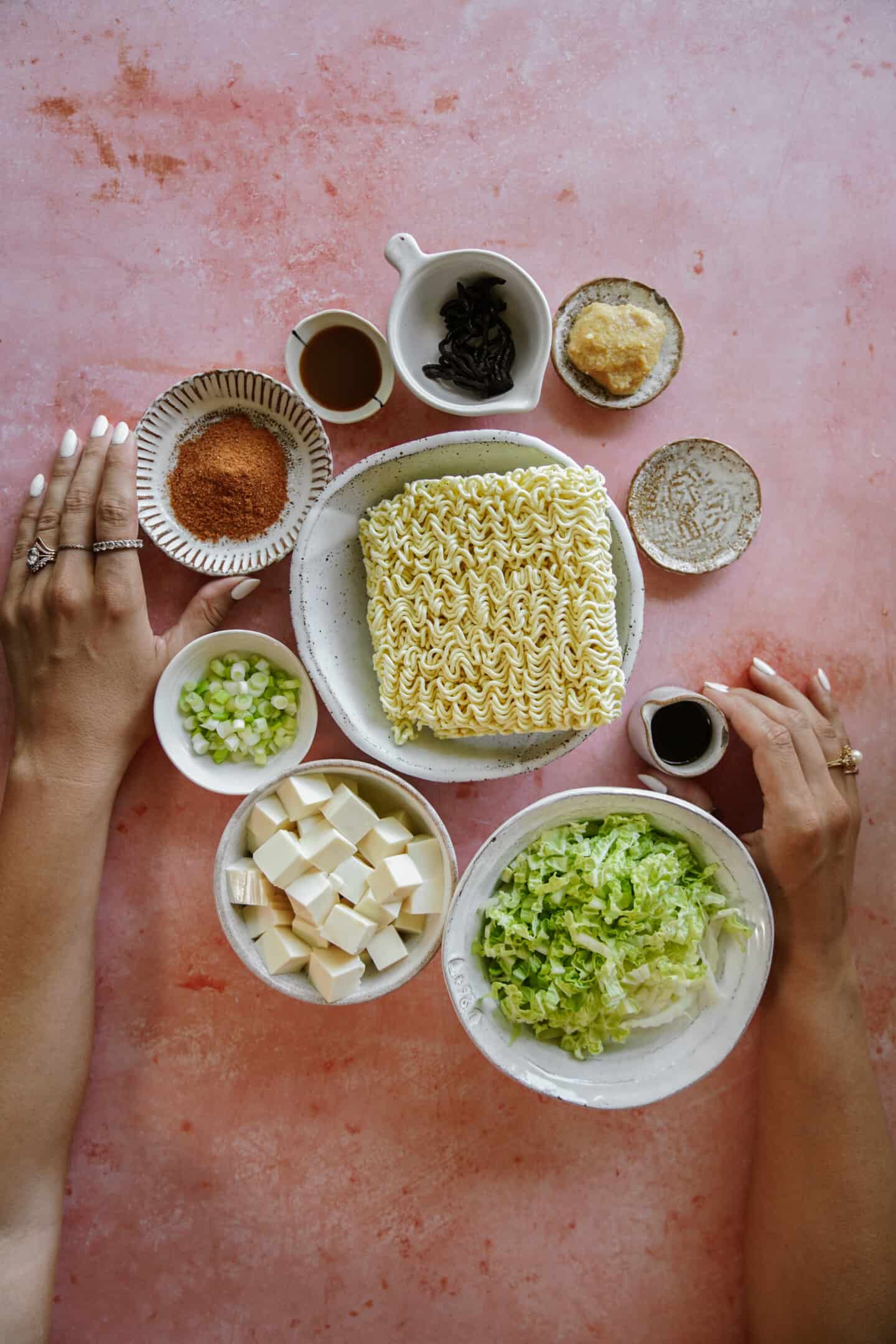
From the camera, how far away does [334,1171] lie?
288cm

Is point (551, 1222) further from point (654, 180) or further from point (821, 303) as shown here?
point (654, 180)

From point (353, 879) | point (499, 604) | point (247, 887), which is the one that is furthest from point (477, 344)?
point (247, 887)

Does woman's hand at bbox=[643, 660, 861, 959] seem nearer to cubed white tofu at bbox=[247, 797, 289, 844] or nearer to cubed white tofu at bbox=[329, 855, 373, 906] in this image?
cubed white tofu at bbox=[329, 855, 373, 906]

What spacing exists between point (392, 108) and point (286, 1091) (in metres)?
3.44

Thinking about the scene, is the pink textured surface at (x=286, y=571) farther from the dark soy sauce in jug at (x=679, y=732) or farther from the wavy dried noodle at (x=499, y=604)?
the wavy dried noodle at (x=499, y=604)

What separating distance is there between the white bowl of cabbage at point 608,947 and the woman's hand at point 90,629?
124 centimetres

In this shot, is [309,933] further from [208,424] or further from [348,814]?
[208,424]

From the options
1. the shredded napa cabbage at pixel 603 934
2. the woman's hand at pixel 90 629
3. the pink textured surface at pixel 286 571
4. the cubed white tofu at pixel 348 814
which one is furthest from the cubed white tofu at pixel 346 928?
the woman's hand at pixel 90 629

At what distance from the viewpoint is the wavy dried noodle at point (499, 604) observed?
8.03 ft

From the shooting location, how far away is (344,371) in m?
2.79

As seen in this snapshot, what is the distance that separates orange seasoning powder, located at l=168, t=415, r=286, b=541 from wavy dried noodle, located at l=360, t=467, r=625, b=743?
0.43 m

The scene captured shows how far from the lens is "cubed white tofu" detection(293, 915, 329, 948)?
98.7 inches

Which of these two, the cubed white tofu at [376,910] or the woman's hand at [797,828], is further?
the woman's hand at [797,828]

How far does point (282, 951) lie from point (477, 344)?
6.65ft
